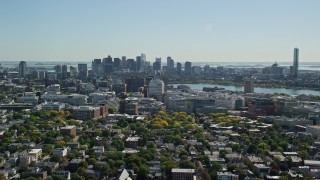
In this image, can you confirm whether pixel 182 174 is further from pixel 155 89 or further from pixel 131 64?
pixel 131 64

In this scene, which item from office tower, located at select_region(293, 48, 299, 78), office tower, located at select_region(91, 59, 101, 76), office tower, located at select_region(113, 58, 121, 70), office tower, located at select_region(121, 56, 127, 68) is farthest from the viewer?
office tower, located at select_region(121, 56, 127, 68)

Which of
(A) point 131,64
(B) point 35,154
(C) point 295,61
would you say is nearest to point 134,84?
(B) point 35,154

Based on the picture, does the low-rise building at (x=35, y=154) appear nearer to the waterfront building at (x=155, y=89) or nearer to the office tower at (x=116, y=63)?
the waterfront building at (x=155, y=89)

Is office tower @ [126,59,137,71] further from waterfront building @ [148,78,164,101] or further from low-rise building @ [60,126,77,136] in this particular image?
low-rise building @ [60,126,77,136]

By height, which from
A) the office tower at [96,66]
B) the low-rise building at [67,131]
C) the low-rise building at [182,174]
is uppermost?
the office tower at [96,66]

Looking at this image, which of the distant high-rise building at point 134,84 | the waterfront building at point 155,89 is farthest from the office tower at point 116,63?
the waterfront building at point 155,89

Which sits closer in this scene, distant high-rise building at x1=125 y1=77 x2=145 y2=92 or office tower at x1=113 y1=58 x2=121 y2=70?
distant high-rise building at x1=125 y1=77 x2=145 y2=92

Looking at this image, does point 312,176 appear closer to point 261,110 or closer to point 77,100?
point 261,110

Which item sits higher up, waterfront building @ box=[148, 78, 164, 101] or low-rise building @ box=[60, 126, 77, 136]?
waterfront building @ box=[148, 78, 164, 101]

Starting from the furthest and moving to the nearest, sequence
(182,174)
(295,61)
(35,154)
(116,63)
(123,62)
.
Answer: (123,62) → (116,63) → (295,61) → (35,154) → (182,174)

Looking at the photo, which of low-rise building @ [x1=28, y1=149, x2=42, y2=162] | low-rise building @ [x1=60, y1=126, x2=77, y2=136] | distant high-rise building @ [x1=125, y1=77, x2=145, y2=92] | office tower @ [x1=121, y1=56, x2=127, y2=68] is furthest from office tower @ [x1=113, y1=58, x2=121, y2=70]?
low-rise building @ [x1=28, y1=149, x2=42, y2=162]

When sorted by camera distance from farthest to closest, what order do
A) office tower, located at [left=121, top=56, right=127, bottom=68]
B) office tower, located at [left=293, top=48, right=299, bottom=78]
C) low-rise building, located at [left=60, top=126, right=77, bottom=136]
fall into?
office tower, located at [left=121, top=56, right=127, bottom=68] → office tower, located at [left=293, top=48, right=299, bottom=78] → low-rise building, located at [left=60, top=126, right=77, bottom=136]
